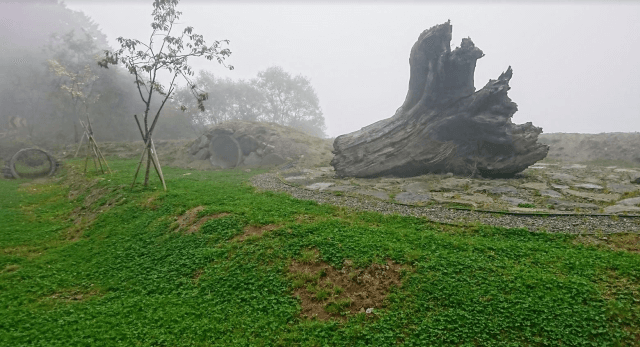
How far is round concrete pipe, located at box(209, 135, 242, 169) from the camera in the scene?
2562cm

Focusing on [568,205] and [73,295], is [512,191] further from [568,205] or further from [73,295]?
[73,295]

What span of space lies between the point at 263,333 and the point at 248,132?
2310 centimetres

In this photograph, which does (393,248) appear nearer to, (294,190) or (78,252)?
(294,190)

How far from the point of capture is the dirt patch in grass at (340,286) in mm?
5750

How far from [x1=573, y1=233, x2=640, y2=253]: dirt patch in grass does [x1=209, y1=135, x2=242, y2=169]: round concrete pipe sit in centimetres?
2195

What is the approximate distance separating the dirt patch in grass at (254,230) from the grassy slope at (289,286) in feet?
0.64

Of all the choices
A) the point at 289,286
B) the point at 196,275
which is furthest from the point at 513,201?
the point at 196,275

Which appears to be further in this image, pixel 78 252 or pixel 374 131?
pixel 374 131

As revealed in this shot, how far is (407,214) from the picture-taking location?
31.2 ft

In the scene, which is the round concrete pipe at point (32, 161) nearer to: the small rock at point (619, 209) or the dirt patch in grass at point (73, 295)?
the dirt patch in grass at point (73, 295)

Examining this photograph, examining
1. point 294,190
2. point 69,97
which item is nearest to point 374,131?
point 294,190

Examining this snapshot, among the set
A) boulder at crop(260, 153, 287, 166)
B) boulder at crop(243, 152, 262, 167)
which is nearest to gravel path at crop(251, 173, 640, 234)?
boulder at crop(260, 153, 287, 166)

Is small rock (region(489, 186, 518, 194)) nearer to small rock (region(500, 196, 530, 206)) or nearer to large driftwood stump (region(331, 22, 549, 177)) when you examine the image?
small rock (region(500, 196, 530, 206))

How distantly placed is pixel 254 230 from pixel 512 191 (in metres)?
9.64
